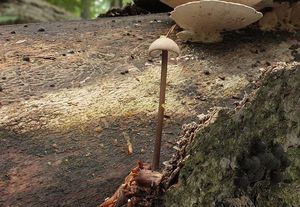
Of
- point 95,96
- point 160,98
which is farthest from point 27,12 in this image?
point 160,98

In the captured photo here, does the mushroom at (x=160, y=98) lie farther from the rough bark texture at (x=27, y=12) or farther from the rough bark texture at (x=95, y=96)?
the rough bark texture at (x=27, y=12)

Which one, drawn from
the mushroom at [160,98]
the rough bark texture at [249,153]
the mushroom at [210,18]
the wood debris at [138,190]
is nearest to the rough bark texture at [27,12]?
the mushroom at [210,18]

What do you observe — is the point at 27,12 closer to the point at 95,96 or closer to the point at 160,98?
the point at 95,96

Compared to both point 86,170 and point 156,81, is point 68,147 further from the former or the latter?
Result: point 156,81

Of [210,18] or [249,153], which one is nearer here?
[249,153]

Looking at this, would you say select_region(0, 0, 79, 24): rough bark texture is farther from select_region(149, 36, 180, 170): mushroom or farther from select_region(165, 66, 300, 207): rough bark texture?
select_region(165, 66, 300, 207): rough bark texture

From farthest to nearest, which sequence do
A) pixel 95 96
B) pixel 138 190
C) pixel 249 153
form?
pixel 95 96 < pixel 138 190 < pixel 249 153

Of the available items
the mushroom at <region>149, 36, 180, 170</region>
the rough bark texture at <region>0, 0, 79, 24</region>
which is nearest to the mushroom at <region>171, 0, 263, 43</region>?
the mushroom at <region>149, 36, 180, 170</region>
